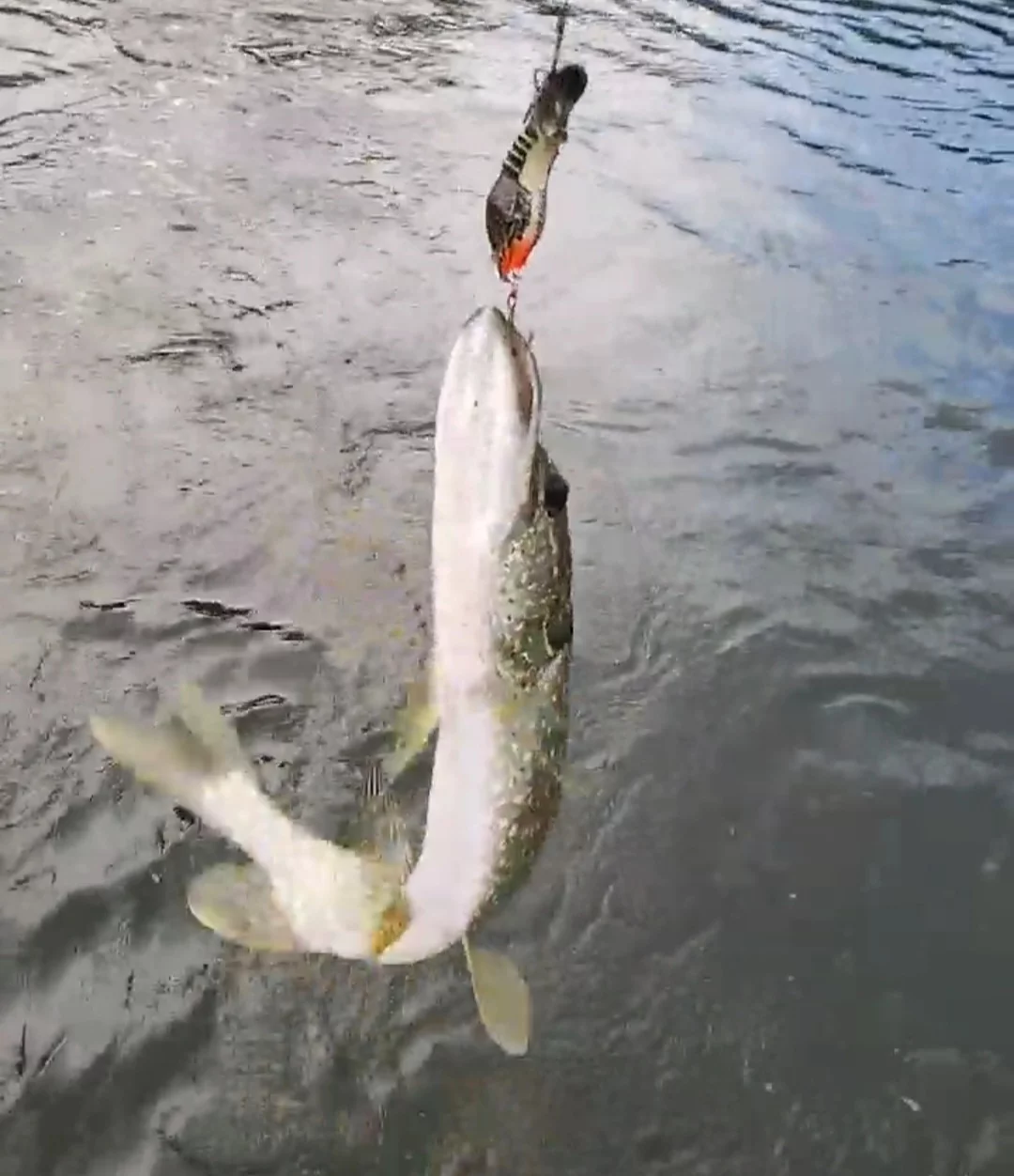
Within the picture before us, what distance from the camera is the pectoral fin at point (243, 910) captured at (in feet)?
7.54

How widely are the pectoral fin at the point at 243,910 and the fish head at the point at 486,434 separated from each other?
2.67ft

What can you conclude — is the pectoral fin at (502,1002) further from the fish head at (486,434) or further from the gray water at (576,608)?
the gray water at (576,608)

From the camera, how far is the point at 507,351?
1.84 m

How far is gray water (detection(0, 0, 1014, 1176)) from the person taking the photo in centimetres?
316

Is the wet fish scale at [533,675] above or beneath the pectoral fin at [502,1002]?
above

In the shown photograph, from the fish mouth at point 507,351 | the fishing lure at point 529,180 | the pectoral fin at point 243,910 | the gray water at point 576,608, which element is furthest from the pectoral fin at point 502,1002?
the fishing lure at point 529,180

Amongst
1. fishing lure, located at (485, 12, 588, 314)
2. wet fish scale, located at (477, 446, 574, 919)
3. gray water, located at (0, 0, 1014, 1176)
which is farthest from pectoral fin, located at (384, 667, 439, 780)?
gray water, located at (0, 0, 1014, 1176)

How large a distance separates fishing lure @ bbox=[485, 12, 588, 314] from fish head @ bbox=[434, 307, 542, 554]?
0.35 metres

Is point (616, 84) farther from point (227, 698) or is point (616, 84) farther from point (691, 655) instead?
point (227, 698)

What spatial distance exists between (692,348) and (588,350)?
1.83 feet

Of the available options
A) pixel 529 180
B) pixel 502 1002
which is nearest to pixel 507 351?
pixel 529 180

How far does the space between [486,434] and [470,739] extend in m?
0.52

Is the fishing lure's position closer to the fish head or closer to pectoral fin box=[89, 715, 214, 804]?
the fish head

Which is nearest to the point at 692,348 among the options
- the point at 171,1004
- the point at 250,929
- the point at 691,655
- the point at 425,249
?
the point at 425,249
